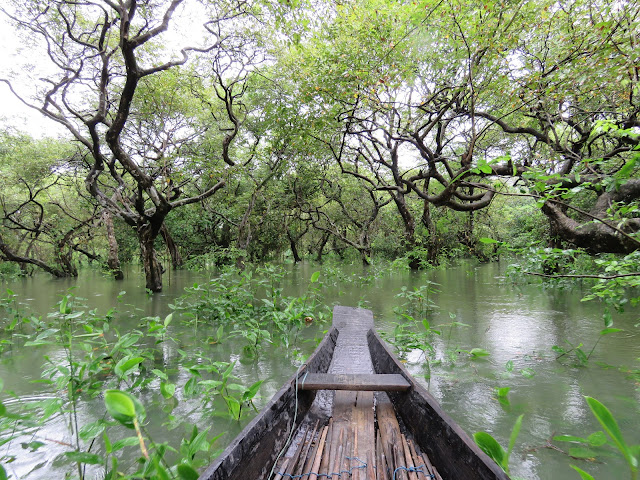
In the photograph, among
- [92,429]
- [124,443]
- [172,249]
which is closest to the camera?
[124,443]

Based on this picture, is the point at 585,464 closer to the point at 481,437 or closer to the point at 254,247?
the point at 481,437

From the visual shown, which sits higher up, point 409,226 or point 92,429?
point 409,226

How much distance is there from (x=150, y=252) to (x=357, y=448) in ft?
26.0

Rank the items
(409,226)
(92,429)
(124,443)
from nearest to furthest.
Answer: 1. (124,443)
2. (92,429)
3. (409,226)

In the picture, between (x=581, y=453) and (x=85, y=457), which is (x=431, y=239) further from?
(x=85, y=457)

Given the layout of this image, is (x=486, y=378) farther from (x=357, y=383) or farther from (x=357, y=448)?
(x=357, y=448)

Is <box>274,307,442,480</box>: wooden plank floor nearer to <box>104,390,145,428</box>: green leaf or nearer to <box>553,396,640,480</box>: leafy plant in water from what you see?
<box>553,396,640,480</box>: leafy plant in water

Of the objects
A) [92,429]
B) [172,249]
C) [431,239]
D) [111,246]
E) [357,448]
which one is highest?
[431,239]

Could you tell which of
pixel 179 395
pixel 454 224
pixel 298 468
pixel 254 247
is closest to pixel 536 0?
pixel 298 468

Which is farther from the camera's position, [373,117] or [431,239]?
[431,239]

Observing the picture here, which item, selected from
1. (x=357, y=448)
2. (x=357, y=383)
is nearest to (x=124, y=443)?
(x=357, y=448)

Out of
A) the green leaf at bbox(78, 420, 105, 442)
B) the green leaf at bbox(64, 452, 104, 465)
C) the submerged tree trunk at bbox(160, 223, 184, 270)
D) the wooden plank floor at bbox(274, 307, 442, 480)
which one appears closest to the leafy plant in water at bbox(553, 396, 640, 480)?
the wooden plank floor at bbox(274, 307, 442, 480)

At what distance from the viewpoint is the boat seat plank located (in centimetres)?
229

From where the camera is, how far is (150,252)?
8.19m
